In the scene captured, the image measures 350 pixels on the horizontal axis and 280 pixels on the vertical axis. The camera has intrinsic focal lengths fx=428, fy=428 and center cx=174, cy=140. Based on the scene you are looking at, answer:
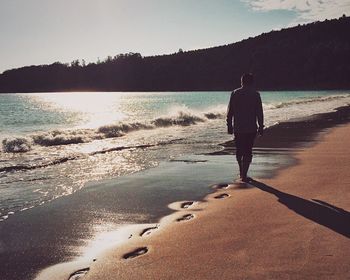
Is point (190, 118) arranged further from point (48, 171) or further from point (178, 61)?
point (178, 61)

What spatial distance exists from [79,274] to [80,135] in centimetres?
1544

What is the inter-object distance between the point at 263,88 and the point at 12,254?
154m

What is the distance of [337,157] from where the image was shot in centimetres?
994

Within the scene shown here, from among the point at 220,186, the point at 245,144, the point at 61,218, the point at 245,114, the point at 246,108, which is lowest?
the point at 220,186

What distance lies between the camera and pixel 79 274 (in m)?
3.82

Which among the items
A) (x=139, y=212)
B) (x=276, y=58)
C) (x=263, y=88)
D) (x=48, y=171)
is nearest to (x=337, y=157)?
(x=139, y=212)

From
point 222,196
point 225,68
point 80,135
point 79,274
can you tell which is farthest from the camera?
point 225,68

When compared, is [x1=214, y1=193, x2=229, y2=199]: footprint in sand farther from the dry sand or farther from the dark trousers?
the dark trousers

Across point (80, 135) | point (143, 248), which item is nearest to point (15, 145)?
point (80, 135)

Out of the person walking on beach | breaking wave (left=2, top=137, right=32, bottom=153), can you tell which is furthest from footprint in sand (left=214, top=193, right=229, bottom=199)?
breaking wave (left=2, top=137, right=32, bottom=153)

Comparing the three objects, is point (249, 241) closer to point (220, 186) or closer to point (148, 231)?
point (148, 231)

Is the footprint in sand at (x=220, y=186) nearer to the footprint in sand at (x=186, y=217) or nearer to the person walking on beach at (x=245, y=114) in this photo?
the person walking on beach at (x=245, y=114)

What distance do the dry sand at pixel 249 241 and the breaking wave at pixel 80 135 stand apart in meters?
11.2

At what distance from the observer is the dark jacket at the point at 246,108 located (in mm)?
7625
